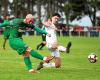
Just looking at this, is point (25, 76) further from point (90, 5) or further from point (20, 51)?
point (90, 5)

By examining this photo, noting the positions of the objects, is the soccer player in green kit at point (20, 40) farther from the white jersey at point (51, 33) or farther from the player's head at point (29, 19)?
the white jersey at point (51, 33)

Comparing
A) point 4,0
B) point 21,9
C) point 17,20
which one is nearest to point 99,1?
point 4,0

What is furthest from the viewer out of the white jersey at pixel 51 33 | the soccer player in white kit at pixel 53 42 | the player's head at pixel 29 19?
the white jersey at pixel 51 33

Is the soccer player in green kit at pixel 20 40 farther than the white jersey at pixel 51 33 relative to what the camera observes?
No

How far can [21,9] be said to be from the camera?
5027 inches

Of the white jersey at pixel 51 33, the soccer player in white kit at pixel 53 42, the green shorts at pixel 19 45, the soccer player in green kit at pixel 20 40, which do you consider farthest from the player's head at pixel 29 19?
the white jersey at pixel 51 33

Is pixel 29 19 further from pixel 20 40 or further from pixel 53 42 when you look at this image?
pixel 53 42

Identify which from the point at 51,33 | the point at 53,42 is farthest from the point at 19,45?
the point at 51,33

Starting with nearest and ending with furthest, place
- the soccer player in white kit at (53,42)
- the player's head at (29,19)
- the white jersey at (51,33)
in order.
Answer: the player's head at (29,19) < the soccer player in white kit at (53,42) < the white jersey at (51,33)

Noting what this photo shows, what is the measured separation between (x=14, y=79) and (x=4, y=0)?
8151 centimetres

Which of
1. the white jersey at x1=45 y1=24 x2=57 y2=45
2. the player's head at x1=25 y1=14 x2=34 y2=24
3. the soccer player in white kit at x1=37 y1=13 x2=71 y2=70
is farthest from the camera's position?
the white jersey at x1=45 y1=24 x2=57 y2=45

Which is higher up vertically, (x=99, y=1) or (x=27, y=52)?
(x=27, y=52)

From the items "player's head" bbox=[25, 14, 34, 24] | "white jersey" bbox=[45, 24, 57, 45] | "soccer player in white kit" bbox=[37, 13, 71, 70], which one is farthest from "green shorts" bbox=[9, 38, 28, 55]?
"white jersey" bbox=[45, 24, 57, 45]

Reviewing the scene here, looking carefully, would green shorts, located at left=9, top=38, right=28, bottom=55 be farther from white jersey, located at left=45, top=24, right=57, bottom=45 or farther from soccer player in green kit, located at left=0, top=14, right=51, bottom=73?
white jersey, located at left=45, top=24, right=57, bottom=45
